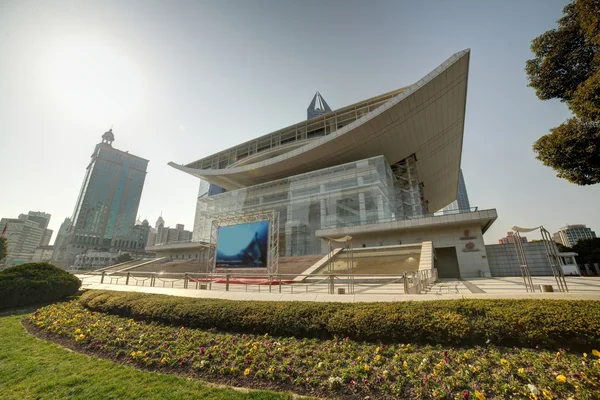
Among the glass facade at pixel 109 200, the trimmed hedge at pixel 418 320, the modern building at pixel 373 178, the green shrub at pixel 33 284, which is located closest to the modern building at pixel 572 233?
the modern building at pixel 373 178

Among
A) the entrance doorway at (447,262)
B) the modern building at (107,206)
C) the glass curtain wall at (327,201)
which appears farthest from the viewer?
the modern building at (107,206)

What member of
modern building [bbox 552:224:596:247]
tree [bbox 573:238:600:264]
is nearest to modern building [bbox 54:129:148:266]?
tree [bbox 573:238:600:264]

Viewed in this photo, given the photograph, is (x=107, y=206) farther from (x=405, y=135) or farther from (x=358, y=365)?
(x=358, y=365)

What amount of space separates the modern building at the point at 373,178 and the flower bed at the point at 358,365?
17129mm

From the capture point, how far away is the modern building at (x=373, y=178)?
67.7ft

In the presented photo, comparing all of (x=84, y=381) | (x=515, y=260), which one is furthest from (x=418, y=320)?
(x=515, y=260)

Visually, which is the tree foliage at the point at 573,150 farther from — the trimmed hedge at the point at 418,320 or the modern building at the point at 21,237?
the modern building at the point at 21,237

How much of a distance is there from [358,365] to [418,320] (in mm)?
1395

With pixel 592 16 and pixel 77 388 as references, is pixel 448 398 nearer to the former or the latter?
pixel 77 388

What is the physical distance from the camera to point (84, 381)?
3.86 metres

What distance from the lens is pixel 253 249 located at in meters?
16.1

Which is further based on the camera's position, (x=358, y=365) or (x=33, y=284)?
(x=33, y=284)

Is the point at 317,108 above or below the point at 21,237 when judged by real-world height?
above

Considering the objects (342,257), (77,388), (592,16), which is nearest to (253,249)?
(342,257)
